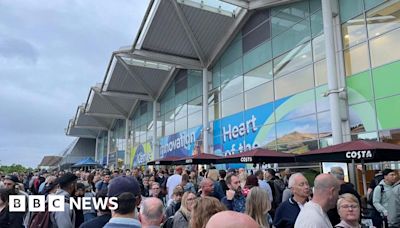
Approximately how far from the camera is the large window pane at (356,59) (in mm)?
11102

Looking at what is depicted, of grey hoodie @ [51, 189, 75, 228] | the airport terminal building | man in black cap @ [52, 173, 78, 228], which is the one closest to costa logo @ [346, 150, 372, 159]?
the airport terminal building

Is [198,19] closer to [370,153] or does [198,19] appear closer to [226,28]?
[226,28]

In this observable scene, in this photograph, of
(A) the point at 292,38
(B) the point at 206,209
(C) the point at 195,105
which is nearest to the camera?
(B) the point at 206,209

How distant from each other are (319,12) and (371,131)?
511cm

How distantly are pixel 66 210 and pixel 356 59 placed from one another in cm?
1067

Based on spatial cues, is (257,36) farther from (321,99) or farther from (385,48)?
(385,48)

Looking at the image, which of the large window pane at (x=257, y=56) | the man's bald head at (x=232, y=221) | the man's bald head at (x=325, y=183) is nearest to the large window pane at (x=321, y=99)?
the large window pane at (x=257, y=56)

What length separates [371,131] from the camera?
10.5m

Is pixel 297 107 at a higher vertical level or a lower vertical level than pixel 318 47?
lower

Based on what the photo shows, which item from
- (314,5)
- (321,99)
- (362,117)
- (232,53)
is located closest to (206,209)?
(362,117)

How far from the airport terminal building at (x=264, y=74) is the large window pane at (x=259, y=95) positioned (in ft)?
0.16

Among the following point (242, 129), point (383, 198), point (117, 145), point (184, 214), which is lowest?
point (383, 198)

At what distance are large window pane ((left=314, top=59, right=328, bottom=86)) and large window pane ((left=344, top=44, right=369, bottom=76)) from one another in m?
0.83

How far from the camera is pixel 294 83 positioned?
45.2ft
